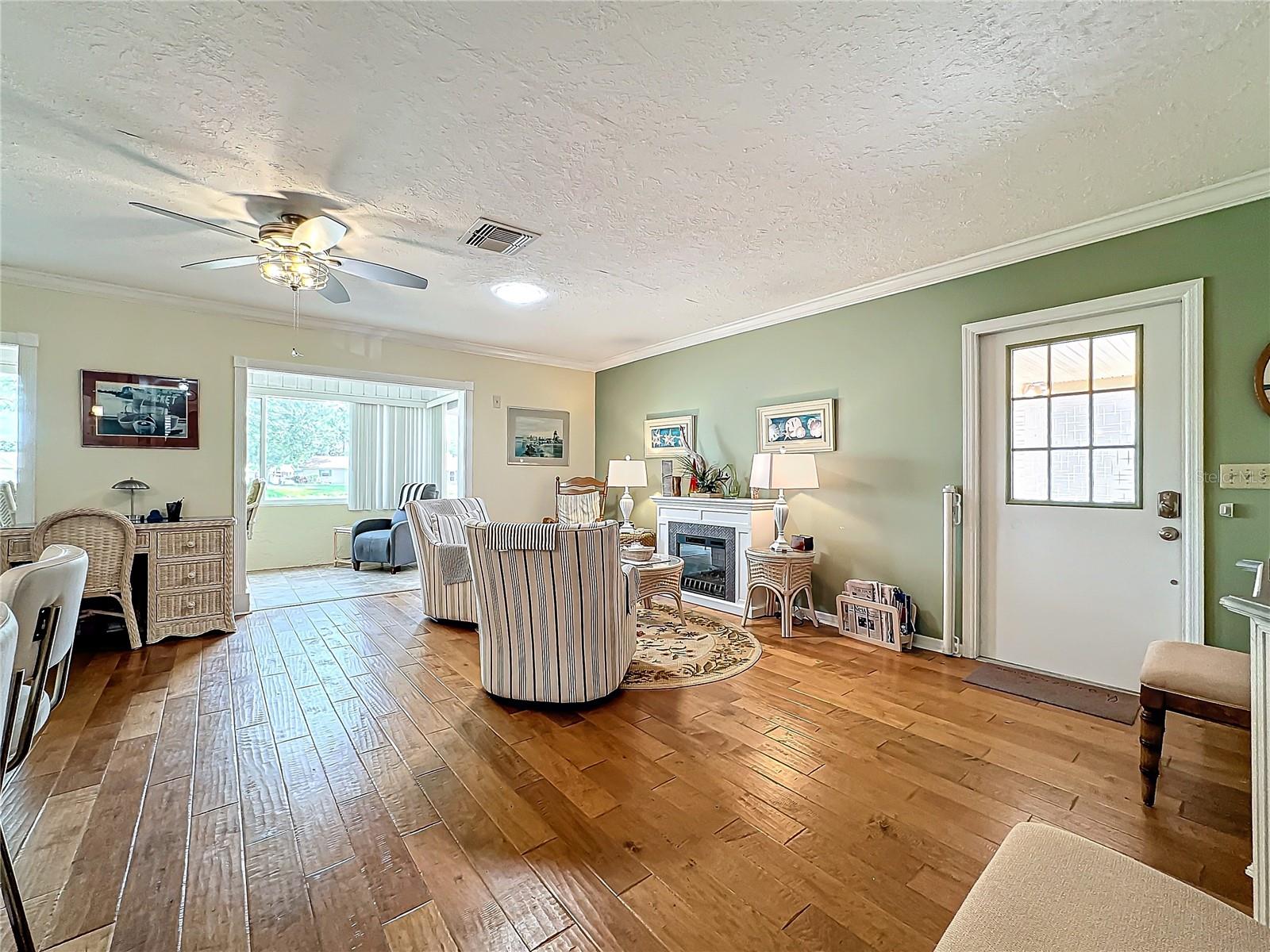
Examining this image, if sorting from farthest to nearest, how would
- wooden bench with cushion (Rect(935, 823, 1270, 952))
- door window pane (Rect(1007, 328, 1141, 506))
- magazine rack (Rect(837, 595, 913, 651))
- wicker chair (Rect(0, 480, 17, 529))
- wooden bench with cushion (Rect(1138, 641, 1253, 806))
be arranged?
wicker chair (Rect(0, 480, 17, 529)) < magazine rack (Rect(837, 595, 913, 651)) < door window pane (Rect(1007, 328, 1141, 506)) < wooden bench with cushion (Rect(1138, 641, 1253, 806)) < wooden bench with cushion (Rect(935, 823, 1270, 952))

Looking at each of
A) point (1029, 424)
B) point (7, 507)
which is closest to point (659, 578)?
point (1029, 424)

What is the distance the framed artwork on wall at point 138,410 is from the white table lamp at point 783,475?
14.3 feet

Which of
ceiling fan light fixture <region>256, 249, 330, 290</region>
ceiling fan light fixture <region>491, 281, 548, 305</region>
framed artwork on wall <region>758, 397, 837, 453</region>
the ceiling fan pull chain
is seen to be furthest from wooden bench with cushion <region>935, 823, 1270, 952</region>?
the ceiling fan pull chain

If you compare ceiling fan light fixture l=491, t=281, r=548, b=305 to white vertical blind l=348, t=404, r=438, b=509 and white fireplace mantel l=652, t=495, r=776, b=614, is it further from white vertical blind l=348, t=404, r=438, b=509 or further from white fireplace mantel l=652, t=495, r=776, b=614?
white vertical blind l=348, t=404, r=438, b=509

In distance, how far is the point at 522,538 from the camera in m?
2.60

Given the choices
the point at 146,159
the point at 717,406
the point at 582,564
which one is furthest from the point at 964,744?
the point at 146,159

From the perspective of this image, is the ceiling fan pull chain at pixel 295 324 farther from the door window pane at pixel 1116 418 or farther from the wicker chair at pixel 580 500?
the door window pane at pixel 1116 418

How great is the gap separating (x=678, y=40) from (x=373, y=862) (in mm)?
2618

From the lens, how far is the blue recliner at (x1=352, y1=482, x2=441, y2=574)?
6512mm

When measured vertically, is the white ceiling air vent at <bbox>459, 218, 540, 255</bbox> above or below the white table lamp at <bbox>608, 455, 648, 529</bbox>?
above

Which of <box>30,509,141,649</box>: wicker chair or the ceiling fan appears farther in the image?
<box>30,509,141,649</box>: wicker chair

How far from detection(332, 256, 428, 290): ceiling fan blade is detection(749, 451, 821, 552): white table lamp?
2.58 metres

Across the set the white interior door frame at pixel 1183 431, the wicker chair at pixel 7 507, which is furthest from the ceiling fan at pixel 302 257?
the white interior door frame at pixel 1183 431

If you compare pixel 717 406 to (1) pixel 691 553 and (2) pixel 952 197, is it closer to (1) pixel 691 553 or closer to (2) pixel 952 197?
(1) pixel 691 553
